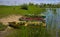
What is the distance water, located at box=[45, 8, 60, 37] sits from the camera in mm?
1424

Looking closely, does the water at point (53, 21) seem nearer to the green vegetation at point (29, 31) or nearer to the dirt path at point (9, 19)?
the green vegetation at point (29, 31)

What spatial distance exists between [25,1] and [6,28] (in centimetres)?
36

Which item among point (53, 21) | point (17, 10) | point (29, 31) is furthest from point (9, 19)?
point (53, 21)

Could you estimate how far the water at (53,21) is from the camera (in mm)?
1424

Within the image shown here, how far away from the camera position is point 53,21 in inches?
56.7

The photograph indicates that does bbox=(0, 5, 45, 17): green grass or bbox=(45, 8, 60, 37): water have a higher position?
bbox=(0, 5, 45, 17): green grass

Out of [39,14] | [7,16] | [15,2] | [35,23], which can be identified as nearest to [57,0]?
[39,14]

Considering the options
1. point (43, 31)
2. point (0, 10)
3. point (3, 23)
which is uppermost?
point (0, 10)

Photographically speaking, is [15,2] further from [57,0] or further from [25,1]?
[57,0]

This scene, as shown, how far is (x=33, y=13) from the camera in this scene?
1.44 metres

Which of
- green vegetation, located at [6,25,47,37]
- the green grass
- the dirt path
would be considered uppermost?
the green grass

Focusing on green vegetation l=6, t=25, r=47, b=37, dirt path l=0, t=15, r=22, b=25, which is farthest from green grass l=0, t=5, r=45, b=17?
green vegetation l=6, t=25, r=47, b=37

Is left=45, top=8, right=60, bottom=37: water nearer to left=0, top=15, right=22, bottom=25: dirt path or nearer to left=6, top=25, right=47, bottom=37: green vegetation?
left=6, top=25, right=47, bottom=37: green vegetation

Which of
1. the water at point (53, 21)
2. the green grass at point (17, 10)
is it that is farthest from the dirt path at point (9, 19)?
the water at point (53, 21)
